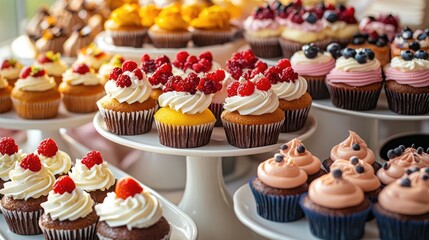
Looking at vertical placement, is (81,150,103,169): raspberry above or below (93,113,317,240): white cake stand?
above

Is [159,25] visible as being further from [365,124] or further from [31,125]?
[365,124]

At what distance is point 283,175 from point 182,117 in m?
0.62

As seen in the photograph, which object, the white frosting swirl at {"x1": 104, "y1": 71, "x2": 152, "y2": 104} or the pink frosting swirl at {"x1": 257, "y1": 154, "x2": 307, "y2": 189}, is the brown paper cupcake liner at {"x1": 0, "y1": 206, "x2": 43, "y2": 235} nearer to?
the white frosting swirl at {"x1": 104, "y1": 71, "x2": 152, "y2": 104}

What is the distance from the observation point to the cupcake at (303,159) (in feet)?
8.29

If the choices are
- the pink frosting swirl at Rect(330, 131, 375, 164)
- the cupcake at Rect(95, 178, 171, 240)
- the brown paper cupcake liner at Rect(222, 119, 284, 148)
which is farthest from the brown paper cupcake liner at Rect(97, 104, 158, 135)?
the pink frosting swirl at Rect(330, 131, 375, 164)

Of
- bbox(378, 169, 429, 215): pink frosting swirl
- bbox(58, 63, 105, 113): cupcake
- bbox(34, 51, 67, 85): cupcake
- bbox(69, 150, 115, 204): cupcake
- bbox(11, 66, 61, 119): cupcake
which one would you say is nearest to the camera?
bbox(378, 169, 429, 215): pink frosting swirl

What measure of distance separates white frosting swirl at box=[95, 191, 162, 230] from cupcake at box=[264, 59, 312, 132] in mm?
883

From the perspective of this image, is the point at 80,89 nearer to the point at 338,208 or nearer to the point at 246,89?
the point at 246,89

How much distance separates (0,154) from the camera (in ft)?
9.36

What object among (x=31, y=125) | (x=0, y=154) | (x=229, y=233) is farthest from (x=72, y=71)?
(x=229, y=233)

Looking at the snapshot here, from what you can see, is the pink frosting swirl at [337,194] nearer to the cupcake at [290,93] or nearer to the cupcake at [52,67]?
the cupcake at [290,93]

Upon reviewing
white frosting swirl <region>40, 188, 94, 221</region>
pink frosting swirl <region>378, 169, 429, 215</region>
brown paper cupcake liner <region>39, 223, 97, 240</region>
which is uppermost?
pink frosting swirl <region>378, 169, 429, 215</region>

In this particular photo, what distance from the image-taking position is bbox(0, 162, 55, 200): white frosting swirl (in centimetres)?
262

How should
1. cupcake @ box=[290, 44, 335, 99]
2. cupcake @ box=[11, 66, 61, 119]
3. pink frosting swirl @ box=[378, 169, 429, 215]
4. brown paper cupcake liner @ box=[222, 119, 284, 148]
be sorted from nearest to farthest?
pink frosting swirl @ box=[378, 169, 429, 215]
brown paper cupcake liner @ box=[222, 119, 284, 148]
cupcake @ box=[290, 44, 335, 99]
cupcake @ box=[11, 66, 61, 119]
